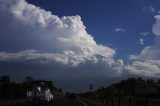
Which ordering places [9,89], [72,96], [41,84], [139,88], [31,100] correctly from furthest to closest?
[139,88], [72,96], [9,89], [41,84], [31,100]

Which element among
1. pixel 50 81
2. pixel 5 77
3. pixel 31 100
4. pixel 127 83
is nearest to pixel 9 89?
pixel 50 81

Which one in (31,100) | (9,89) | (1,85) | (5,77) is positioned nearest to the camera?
(31,100)

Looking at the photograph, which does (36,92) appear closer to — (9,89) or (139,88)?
(9,89)

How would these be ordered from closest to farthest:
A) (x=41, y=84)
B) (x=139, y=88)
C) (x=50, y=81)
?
1. (x=41, y=84)
2. (x=50, y=81)
3. (x=139, y=88)

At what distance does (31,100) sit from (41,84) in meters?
12.6

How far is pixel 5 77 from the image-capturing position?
137125 mm

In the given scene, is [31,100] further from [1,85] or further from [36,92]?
[1,85]

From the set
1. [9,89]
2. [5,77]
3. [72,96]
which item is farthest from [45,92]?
[5,77]

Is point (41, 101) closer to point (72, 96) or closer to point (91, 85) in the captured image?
point (91, 85)

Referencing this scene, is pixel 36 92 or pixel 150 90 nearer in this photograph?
pixel 36 92

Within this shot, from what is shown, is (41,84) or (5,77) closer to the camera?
(41,84)

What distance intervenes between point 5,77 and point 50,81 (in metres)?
62.7

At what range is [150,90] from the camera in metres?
145

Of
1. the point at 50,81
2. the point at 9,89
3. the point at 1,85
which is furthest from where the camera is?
the point at 1,85
